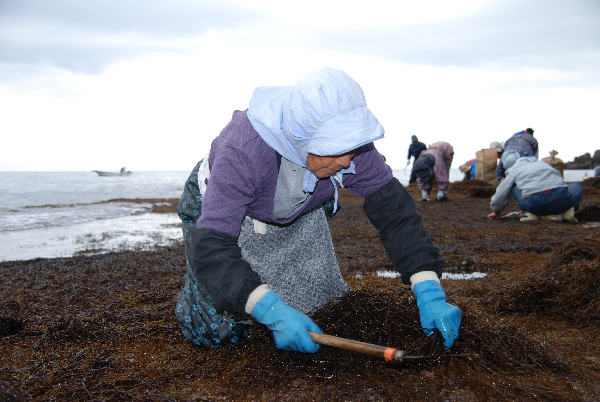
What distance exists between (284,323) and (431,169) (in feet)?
37.0

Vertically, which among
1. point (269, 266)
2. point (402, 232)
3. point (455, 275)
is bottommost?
point (455, 275)

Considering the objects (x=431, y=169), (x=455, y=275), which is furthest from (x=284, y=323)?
(x=431, y=169)

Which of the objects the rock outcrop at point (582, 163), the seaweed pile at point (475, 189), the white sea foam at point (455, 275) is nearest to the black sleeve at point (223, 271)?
the white sea foam at point (455, 275)

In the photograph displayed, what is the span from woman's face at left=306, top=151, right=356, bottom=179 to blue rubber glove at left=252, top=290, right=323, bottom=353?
0.61 meters

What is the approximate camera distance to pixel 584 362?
2.04m

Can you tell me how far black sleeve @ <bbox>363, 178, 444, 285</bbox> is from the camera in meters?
2.23

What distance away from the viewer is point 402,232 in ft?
7.63

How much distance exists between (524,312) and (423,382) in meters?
1.35

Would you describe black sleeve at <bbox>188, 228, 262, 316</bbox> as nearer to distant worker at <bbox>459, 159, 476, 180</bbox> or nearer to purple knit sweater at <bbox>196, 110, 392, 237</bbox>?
purple knit sweater at <bbox>196, 110, 392, 237</bbox>

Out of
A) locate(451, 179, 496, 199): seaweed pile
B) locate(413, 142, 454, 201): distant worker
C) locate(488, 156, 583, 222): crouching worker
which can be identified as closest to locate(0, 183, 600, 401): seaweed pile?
locate(488, 156, 583, 222): crouching worker

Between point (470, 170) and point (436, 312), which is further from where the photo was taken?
point (470, 170)

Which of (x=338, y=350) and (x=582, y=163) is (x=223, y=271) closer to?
(x=338, y=350)

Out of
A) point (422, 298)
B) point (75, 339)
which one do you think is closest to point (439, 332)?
point (422, 298)

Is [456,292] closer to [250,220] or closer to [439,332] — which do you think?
[439,332]
